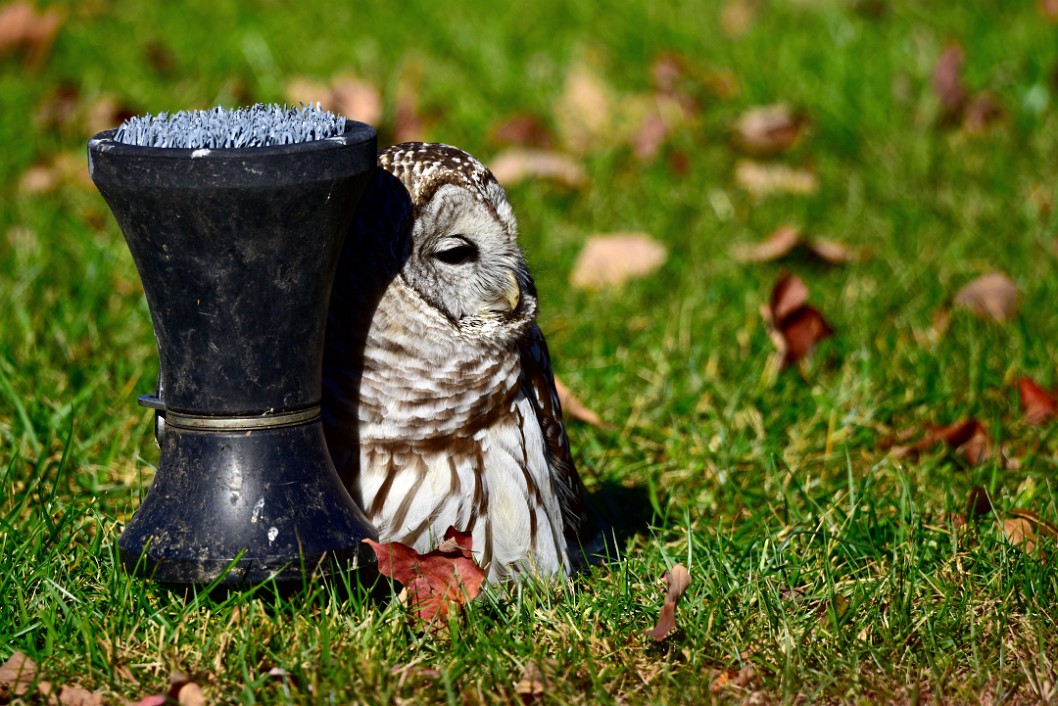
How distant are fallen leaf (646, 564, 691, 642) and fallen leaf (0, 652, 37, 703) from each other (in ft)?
3.80

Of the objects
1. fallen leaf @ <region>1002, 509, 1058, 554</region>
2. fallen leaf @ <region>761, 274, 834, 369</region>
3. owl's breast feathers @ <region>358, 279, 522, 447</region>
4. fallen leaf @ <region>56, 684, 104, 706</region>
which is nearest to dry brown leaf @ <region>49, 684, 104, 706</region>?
fallen leaf @ <region>56, 684, 104, 706</region>

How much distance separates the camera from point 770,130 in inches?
237

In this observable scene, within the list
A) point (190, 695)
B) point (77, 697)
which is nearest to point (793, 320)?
point (190, 695)

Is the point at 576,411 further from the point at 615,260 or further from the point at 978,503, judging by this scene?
the point at 615,260

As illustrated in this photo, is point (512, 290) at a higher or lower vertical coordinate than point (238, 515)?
higher

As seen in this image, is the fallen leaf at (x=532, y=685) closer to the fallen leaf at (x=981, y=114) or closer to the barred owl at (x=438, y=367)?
the barred owl at (x=438, y=367)

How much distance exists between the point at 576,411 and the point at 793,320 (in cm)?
81

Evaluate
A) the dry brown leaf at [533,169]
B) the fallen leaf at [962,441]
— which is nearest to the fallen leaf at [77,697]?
the fallen leaf at [962,441]

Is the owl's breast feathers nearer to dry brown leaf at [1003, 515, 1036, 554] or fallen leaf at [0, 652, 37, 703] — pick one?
fallen leaf at [0, 652, 37, 703]

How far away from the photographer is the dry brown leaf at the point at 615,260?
16.2 ft

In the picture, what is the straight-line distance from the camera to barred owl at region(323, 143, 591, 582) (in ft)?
8.57

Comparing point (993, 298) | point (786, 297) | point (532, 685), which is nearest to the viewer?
point (532, 685)

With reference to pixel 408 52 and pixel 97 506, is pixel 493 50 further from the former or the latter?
pixel 97 506

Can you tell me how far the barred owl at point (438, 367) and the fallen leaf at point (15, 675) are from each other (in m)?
0.72
